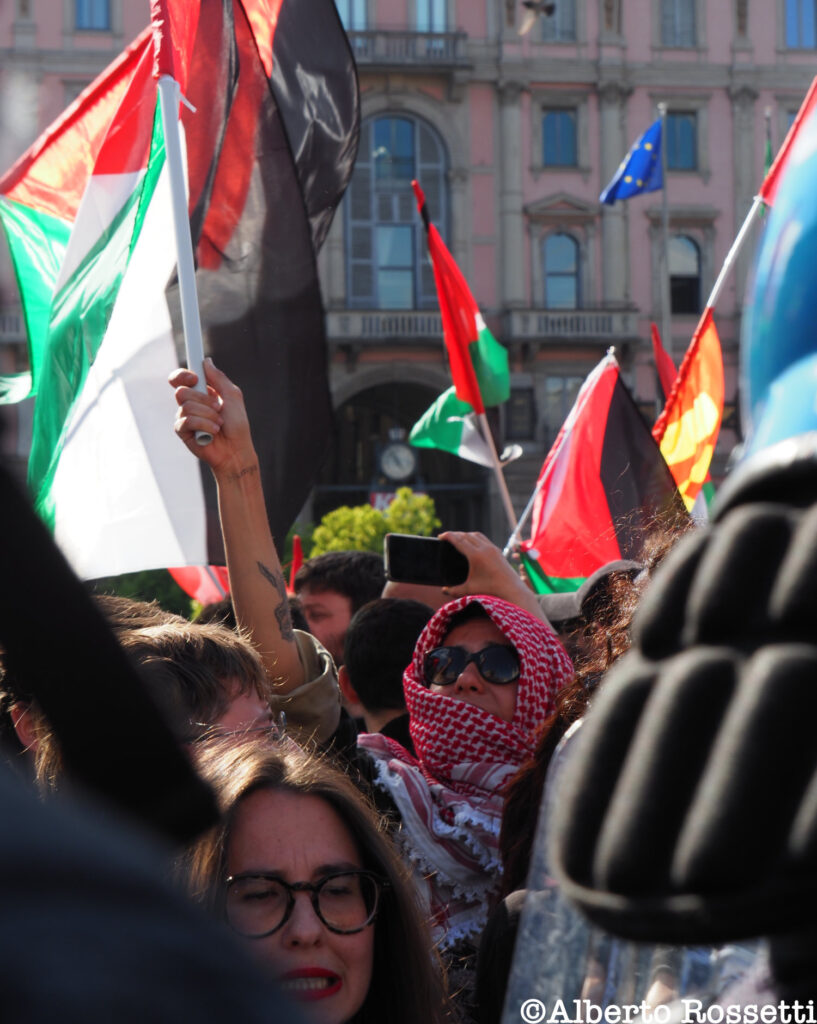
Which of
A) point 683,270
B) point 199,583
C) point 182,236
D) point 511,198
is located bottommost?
point 199,583

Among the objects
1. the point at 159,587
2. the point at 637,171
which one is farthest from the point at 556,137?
the point at 637,171

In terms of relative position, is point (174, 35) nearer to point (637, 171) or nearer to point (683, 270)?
point (637, 171)

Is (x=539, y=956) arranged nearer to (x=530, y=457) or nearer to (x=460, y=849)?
(x=460, y=849)

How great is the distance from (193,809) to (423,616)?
2.56m

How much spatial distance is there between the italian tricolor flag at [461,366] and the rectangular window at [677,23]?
840 inches

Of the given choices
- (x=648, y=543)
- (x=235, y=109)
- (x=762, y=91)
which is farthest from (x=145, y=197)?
(x=762, y=91)

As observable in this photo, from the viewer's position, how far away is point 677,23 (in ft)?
88.9

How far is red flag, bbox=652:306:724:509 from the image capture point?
18.6 feet

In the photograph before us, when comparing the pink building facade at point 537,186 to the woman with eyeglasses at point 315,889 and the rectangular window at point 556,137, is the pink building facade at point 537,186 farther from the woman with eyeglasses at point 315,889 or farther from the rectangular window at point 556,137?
the woman with eyeglasses at point 315,889

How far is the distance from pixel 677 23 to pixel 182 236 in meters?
26.7

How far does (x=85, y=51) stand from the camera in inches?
992

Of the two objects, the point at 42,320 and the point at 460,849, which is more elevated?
the point at 42,320

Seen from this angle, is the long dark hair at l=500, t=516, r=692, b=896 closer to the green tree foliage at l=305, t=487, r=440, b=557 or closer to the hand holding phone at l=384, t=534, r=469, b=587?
the hand holding phone at l=384, t=534, r=469, b=587

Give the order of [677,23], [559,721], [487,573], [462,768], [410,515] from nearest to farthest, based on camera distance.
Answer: [559,721], [462,768], [487,573], [410,515], [677,23]
